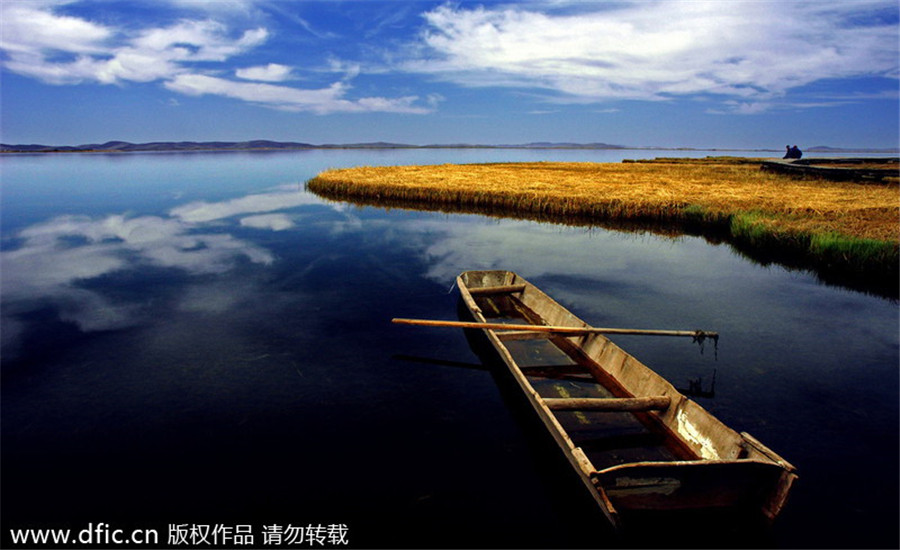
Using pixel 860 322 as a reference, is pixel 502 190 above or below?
above

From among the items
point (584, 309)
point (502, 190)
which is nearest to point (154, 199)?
point (502, 190)

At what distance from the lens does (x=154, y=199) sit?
4297 centimetres

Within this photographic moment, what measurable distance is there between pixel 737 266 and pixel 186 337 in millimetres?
20388

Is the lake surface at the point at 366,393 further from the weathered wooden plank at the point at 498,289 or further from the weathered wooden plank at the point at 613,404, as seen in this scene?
the weathered wooden plank at the point at 498,289

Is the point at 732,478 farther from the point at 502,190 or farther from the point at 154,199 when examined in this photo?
the point at 154,199

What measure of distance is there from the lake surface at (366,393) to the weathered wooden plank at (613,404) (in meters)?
0.94

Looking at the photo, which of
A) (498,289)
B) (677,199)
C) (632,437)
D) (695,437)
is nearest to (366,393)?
(632,437)

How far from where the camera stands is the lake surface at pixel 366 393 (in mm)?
7148

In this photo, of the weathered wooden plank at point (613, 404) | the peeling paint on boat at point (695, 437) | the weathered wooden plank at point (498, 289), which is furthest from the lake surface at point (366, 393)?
the peeling paint on boat at point (695, 437)

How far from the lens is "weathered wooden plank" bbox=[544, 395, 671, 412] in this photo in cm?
823

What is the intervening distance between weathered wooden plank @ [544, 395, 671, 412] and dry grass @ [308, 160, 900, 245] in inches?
684

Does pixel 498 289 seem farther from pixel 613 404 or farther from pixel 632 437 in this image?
pixel 632 437

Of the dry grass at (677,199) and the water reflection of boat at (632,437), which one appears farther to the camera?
the dry grass at (677,199)

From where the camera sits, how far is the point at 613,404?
27.5 feet
